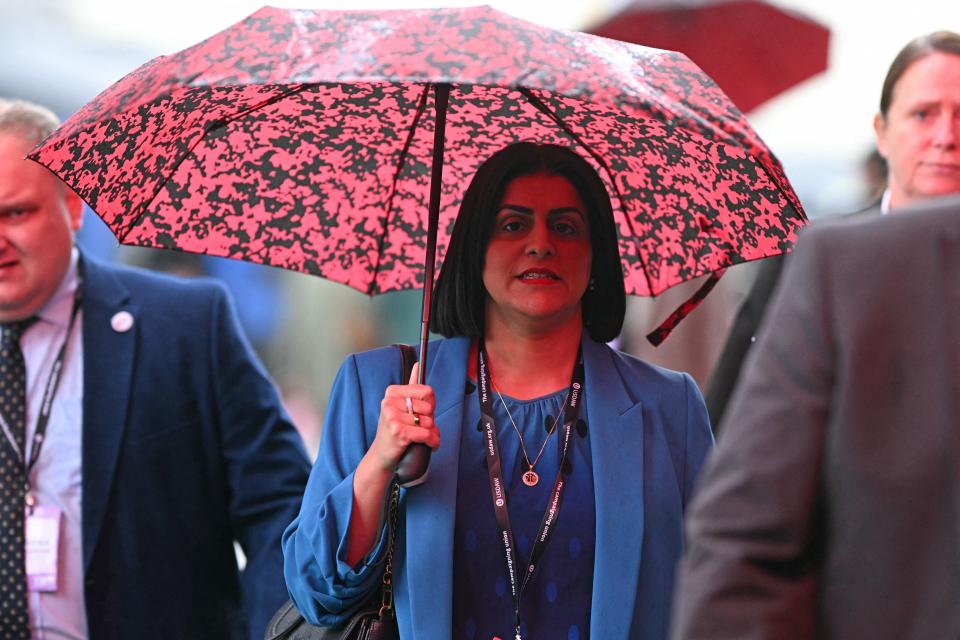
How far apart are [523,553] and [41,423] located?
63.2 inches

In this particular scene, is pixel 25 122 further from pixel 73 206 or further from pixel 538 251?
pixel 538 251

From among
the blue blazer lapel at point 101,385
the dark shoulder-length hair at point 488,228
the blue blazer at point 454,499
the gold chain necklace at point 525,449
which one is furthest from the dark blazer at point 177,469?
the gold chain necklace at point 525,449

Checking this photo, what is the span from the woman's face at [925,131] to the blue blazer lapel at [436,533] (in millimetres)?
1699

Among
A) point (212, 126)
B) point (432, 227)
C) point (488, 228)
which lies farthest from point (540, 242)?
point (212, 126)

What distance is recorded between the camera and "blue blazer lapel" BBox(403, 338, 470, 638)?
3.07 metres

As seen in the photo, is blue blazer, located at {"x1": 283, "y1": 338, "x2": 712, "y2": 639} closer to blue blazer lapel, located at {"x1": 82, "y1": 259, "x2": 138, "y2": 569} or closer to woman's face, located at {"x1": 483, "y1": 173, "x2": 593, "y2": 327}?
woman's face, located at {"x1": 483, "y1": 173, "x2": 593, "y2": 327}

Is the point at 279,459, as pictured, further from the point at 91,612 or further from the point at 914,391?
the point at 914,391

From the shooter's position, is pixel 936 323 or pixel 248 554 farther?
pixel 248 554

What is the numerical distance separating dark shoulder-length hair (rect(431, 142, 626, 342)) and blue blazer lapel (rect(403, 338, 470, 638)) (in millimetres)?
283

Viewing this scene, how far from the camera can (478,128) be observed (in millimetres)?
3650

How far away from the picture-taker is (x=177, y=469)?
4.08 m

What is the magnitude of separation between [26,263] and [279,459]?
93cm

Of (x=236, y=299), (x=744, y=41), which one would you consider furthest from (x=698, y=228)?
(x=236, y=299)

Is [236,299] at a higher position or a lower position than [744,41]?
lower
